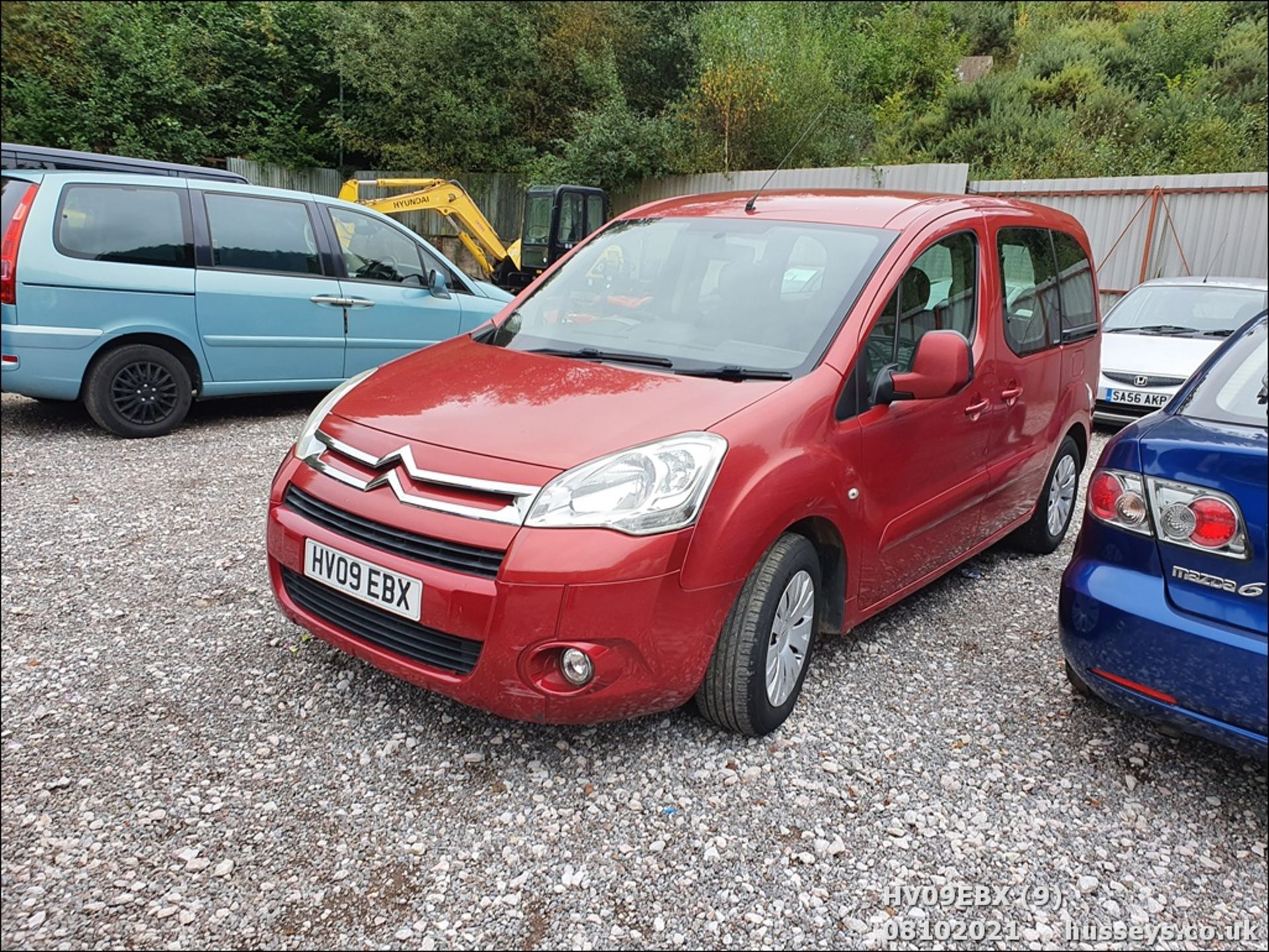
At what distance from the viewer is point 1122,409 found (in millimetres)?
7676

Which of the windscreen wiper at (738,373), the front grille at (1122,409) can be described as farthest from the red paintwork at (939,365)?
the front grille at (1122,409)

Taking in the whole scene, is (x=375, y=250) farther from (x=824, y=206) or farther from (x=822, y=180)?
(x=822, y=180)

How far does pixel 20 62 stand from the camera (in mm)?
7086

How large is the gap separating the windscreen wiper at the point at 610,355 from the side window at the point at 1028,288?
1.73m

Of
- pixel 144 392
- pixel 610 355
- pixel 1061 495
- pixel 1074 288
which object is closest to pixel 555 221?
pixel 144 392

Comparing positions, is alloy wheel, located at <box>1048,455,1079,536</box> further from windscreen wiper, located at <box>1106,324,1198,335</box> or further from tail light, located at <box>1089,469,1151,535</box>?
windscreen wiper, located at <box>1106,324,1198,335</box>

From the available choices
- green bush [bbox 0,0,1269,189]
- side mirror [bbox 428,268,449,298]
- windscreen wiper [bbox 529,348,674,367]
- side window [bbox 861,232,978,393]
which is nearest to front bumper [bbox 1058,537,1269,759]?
side window [bbox 861,232,978,393]

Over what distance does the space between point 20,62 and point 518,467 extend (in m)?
7.02

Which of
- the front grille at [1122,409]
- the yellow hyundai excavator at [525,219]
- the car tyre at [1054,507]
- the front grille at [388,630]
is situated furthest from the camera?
the yellow hyundai excavator at [525,219]

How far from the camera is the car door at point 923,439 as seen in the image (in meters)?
3.18

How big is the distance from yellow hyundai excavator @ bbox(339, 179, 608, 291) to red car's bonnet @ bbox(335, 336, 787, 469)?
1052 centimetres

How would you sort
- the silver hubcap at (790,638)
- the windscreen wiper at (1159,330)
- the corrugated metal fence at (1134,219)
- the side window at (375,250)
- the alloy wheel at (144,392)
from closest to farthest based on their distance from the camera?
the silver hubcap at (790,638), the alloy wheel at (144,392), the side window at (375,250), the windscreen wiper at (1159,330), the corrugated metal fence at (1134,219)

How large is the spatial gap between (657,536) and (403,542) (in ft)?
2.38

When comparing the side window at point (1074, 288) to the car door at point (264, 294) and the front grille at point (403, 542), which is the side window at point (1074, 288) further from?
the car door at point (264, 294)
